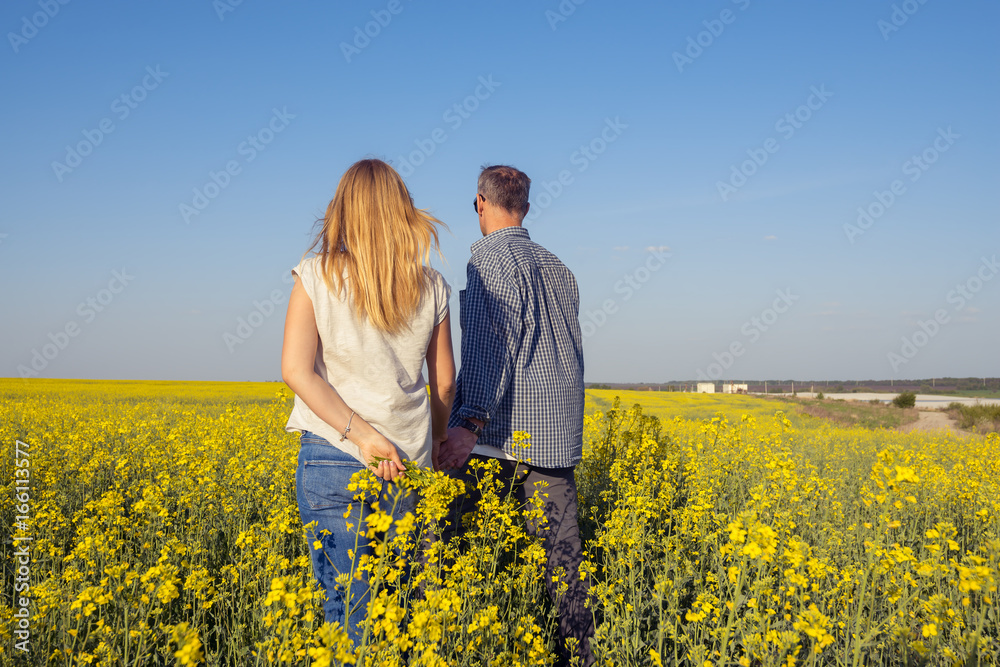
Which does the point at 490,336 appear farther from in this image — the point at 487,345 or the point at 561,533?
the point at 561,533

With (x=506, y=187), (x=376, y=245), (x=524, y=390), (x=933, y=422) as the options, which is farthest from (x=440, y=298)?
(x=933, y=422)

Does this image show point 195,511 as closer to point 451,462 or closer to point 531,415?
point 451,462

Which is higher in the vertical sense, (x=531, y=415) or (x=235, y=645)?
(x=531, y=415)

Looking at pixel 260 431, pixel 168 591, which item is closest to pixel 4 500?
pixel 260 431

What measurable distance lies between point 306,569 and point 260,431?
10.8 feet

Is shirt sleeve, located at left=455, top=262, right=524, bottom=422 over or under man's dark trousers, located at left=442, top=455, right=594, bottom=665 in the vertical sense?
over

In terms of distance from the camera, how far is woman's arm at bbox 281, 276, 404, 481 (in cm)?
168

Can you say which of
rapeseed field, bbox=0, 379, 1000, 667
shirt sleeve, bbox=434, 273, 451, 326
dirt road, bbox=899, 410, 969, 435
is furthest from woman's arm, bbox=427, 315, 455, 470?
dirt road, bbox=899, 410, 969, 435

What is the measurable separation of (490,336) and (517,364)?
172 millimetres

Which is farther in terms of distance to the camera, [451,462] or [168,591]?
[451,462]

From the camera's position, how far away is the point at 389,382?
1.79m

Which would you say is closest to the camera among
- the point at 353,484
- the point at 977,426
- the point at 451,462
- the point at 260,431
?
the point at 353,484

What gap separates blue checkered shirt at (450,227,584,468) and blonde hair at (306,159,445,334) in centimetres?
61

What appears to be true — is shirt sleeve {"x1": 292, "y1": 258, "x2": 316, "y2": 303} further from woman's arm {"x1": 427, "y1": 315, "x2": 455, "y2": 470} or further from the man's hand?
the man's hand
